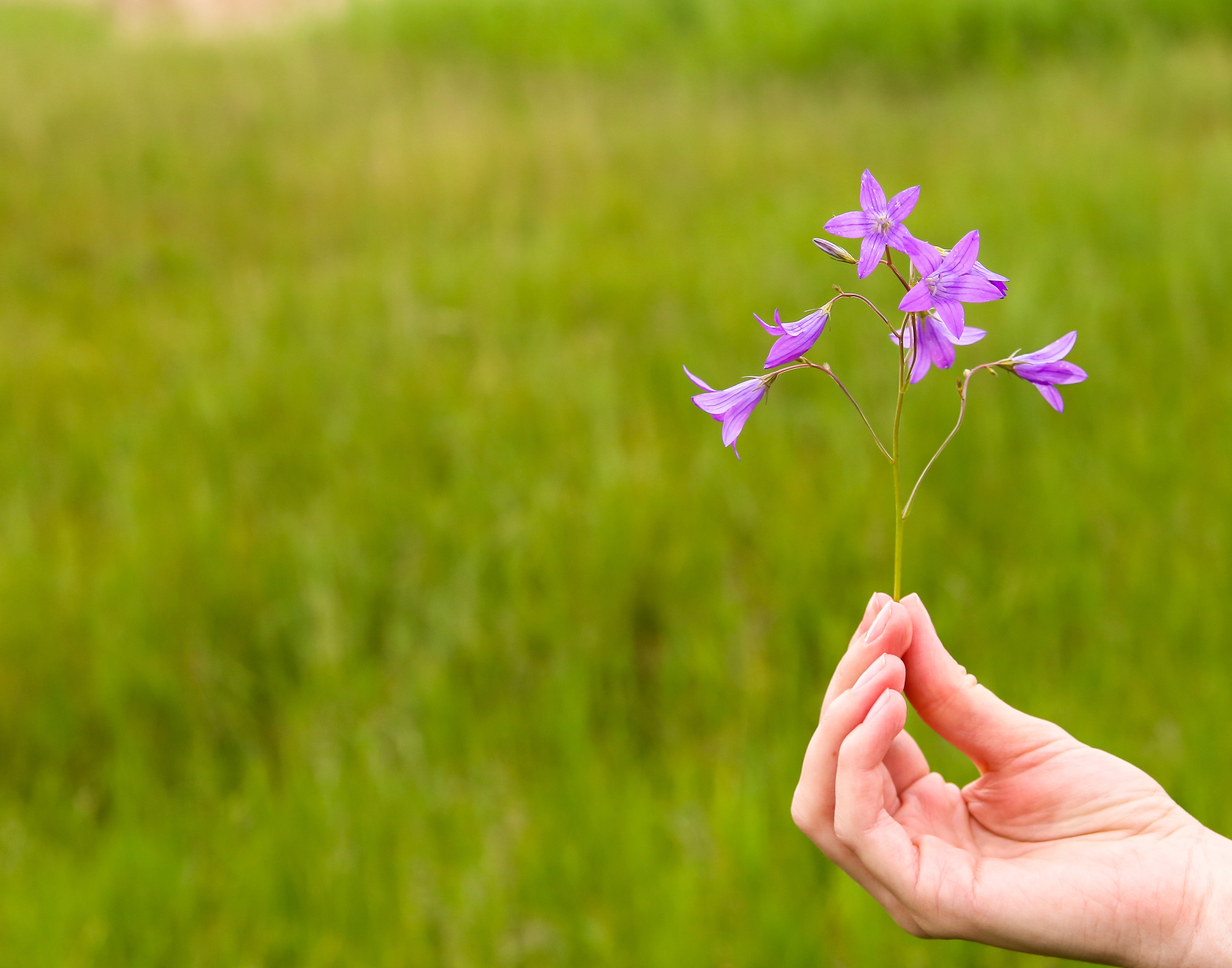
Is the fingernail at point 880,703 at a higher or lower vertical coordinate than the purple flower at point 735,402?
lower

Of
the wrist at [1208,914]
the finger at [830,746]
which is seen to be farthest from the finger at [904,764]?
the wrist at [1208,914]

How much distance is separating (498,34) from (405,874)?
1420 cm

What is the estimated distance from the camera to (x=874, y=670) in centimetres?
115

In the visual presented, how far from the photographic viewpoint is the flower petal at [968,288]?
3.16ft

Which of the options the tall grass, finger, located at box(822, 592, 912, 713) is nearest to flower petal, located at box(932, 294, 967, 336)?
finger, located at box(822, 592, 912, 713)

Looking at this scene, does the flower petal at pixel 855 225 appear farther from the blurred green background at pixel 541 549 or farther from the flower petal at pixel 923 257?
the blurred green background at pixel 541 549

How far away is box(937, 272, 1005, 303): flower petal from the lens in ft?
3.16

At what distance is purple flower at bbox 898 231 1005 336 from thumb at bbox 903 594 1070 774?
1.35ft

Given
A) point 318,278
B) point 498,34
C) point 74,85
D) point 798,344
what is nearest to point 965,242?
point 798,344

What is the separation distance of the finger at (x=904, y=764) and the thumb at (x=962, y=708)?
0.08 meters

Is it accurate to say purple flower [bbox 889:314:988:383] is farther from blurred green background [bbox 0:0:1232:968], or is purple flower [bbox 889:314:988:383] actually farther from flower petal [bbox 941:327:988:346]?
blurred green background [bbox 0:0:1232:968]

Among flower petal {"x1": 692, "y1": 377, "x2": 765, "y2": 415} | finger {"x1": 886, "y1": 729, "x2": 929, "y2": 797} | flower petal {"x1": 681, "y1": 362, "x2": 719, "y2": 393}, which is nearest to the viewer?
flower petal {"x1": 681, "y1": 362, "x2": 719, "y2": 393}

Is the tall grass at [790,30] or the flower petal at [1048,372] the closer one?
the flower petal at [1048,372]

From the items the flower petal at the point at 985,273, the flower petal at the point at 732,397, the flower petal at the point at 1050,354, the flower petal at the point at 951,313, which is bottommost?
the flower petal at the point at 732,397
